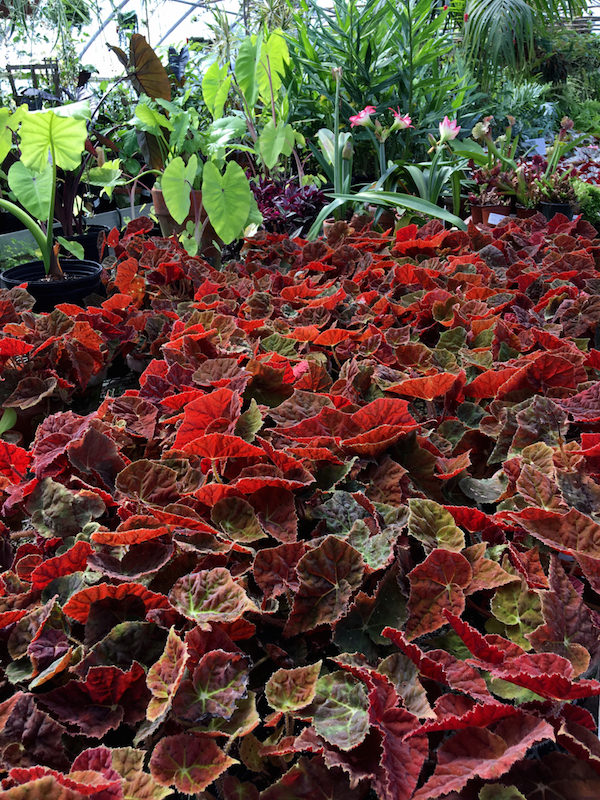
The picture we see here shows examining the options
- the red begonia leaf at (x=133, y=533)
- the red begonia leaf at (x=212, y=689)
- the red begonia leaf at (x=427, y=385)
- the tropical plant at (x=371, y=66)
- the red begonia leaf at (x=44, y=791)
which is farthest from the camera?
the tropical plant at (x=371, y=66)

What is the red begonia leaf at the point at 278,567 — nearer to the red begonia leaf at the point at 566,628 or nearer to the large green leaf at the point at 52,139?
the red begonia leaf at the point at 566,628

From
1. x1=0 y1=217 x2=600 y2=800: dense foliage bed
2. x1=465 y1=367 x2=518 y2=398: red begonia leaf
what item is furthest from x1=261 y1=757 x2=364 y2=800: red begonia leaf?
x1=465 y1=367 x2=518 y2=398: red begonia leaf

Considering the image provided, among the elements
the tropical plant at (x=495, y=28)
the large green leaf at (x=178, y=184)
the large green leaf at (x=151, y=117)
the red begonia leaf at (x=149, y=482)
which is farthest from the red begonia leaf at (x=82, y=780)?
the tropical plant at (x=495, y=28)

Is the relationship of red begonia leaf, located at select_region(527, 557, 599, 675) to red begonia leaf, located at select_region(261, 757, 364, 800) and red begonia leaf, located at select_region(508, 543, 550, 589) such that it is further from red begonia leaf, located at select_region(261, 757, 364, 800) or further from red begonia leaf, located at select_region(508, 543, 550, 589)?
red begonia leaf, located at select_region(261, 757, 364, 800)

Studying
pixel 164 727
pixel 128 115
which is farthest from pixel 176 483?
pixel 128 115

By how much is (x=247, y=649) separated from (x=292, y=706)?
A: 12 centimetres

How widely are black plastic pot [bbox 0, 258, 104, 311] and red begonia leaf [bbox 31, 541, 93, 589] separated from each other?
1204 millimetres

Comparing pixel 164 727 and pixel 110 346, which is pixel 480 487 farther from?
pixel 110 346

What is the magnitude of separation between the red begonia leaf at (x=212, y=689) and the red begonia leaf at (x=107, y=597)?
0.09 metres

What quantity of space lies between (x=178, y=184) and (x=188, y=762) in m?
1.73

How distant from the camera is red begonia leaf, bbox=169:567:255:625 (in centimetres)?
60

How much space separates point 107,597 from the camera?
651 mm

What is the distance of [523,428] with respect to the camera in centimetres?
89

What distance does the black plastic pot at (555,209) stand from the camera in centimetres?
258
